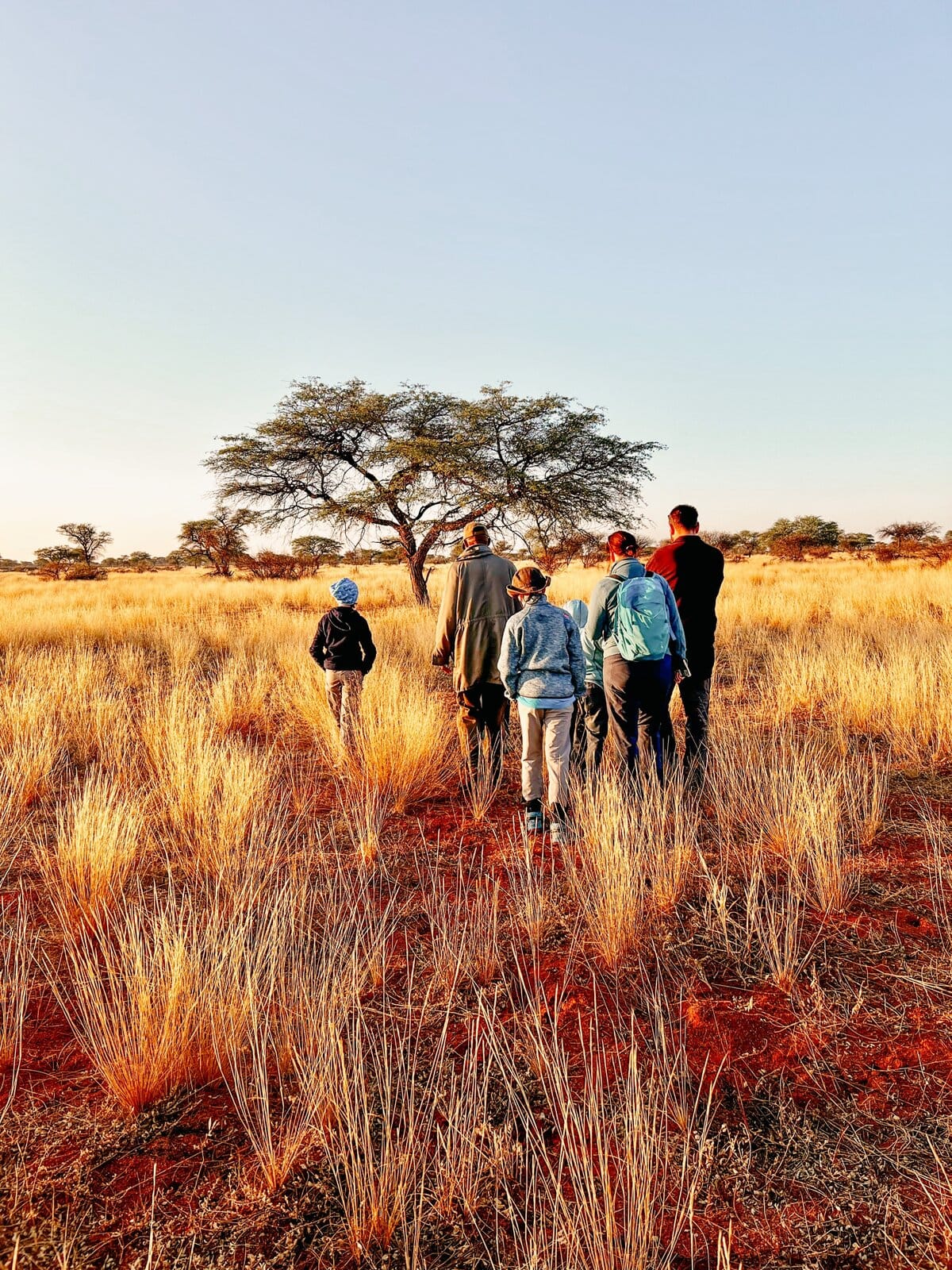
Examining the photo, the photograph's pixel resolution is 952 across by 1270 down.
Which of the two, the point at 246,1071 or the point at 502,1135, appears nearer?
the point at 502,1135

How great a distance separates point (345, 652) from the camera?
609cm

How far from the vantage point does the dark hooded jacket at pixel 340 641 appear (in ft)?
19.9

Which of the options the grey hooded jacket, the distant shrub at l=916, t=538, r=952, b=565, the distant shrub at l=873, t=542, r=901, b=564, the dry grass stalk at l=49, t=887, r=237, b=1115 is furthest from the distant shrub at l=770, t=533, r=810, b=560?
the dry grass stalk at l=49, t=887, r=237, b=1115

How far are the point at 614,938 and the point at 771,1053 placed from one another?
2.58ft

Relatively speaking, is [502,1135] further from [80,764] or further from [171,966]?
[80,764]

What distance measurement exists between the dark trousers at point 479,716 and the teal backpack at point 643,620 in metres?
1.33

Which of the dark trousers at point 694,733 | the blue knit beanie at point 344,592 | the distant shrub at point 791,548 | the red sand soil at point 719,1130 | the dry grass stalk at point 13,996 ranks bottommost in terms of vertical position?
the red sand soil at point 719,1130

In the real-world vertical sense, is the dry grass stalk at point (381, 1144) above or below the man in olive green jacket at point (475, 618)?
below

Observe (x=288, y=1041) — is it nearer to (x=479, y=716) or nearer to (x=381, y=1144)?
(x=381, y=1144)

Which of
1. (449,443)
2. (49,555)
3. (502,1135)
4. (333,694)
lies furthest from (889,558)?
(49,555)

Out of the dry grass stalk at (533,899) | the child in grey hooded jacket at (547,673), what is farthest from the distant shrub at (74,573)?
the dry grass stalk at (533,899)

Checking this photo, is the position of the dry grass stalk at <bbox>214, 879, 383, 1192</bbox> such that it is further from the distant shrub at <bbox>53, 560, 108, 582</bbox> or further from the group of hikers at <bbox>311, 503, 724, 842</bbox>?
the distant shrub at <bbox>53, 560, 108, 582</bbox>

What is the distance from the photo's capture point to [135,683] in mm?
9438

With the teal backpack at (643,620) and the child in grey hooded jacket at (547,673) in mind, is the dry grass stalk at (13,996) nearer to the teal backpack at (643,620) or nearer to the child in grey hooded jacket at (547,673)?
the child in grey hooded jacket at (547,673)
